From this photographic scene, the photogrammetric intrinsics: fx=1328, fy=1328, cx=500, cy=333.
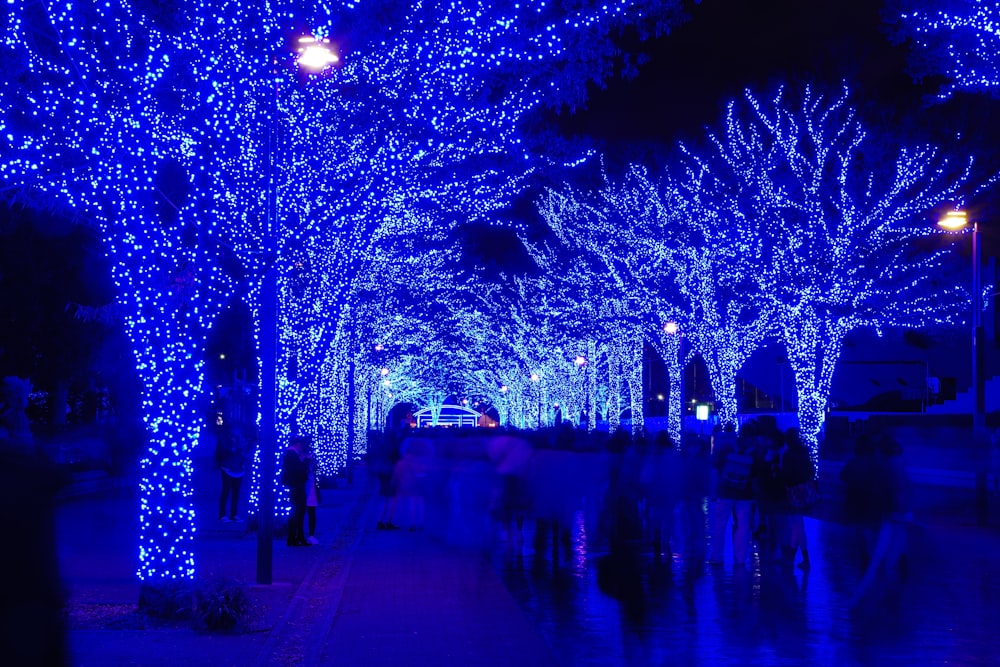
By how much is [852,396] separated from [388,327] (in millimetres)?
29729

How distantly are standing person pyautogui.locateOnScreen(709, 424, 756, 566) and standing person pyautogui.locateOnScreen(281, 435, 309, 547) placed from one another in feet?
20.3

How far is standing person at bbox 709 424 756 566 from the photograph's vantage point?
17172 millimetres

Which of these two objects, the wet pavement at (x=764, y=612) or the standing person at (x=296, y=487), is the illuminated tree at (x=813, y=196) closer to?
the wet pavement at (x=764, y=612)

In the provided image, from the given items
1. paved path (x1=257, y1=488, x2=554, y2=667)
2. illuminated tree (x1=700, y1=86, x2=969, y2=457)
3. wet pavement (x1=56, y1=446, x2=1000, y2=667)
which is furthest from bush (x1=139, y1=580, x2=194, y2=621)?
illuminated tree (x1=700, y1=86, x2=969, y2=457)

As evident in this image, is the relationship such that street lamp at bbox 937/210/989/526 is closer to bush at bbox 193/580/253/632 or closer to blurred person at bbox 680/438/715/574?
blurred person at bbox 680/438/715/574

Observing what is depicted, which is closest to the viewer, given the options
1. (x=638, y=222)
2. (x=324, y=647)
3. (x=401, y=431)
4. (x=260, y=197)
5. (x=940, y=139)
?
(x=324, y=647)

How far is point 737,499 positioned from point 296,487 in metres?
6.78

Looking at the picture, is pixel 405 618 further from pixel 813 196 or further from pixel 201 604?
pixel 813 196

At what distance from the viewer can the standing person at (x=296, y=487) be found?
20.0 m

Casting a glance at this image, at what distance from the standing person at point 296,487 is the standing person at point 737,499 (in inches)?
244

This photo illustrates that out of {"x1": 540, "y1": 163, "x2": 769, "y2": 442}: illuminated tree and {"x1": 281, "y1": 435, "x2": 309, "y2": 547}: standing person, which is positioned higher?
{"x1": 540, "y1": 163, "x2": 769, "y2": 442}: illuminated tree

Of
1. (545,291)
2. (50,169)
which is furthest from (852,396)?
(50,169)

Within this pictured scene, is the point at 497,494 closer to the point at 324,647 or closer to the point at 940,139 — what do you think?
the point at 324,647

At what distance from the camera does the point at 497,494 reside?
64.9 feet
